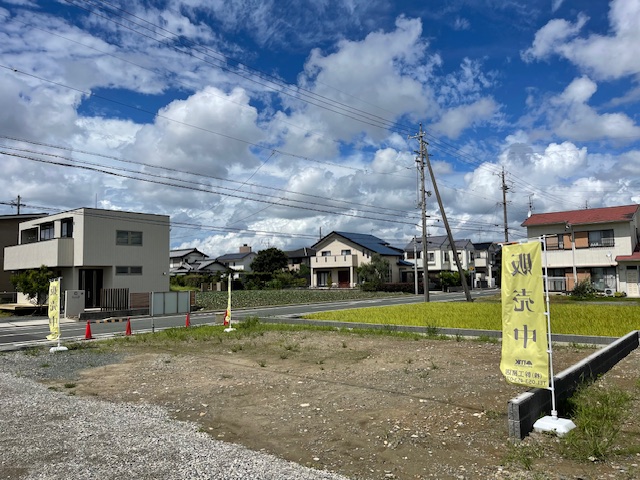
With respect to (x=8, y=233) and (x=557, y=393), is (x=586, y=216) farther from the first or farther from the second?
(x=8, y=233)

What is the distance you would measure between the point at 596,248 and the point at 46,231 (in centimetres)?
3779

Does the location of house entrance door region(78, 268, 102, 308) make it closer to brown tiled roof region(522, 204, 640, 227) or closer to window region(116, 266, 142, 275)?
window region(116, 266, 142, 275)

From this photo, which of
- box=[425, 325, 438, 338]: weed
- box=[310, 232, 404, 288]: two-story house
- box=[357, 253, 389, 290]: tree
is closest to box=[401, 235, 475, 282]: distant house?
box=[310, 232, 404, 288]: two-story house

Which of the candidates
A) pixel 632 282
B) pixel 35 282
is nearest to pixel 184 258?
pixel 35 282

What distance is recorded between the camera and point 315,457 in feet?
15.8

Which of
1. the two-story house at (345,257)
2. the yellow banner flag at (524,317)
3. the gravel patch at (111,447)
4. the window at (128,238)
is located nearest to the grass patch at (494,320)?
the yellow banner flag at (524,317)

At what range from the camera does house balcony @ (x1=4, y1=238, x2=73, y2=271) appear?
27.5 metres

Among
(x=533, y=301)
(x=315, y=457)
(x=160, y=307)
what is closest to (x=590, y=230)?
(x=160, y=307)

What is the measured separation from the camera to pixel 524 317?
5.70 m

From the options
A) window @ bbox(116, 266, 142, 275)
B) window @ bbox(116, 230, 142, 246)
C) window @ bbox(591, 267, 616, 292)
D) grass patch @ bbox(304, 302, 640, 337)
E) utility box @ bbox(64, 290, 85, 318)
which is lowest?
grass patch @ bbox(304, 302, 640, 337)

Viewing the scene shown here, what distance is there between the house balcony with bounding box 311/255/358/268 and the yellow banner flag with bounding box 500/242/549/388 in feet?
172

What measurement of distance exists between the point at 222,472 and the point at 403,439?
80.1 inches

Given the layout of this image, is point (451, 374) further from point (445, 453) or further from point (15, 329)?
point (15, 329)

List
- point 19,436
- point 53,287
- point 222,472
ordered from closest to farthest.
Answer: point 222,472 < point 19,436 < point 53,287
